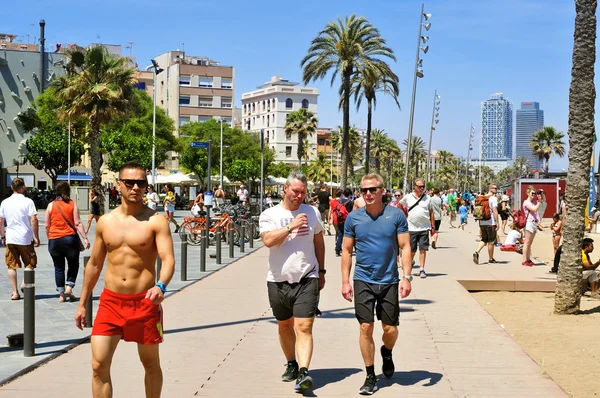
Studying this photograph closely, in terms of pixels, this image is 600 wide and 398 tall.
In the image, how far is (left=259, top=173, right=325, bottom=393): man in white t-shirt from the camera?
6.21m

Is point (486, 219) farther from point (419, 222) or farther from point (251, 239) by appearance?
point (251, 239)

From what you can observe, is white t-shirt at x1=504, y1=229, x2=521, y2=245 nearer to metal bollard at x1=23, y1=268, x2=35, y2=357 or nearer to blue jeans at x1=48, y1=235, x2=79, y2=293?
blue jeans at x1=48, y1=235, x2=79, y2=293

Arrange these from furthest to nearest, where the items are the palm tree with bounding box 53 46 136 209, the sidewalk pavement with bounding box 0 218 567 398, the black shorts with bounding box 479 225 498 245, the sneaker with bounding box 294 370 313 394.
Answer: the palm tree with bounding box 53 46 136 209 → the black shorts with bounding box 479 225 498 245 → the sidewalk pavement with bounding box 0 218 567 398 → the sneaker with bounding box 294 370 313 394

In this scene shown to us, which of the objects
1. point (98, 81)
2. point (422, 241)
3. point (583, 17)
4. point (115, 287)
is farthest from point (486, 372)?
point (98, 81)

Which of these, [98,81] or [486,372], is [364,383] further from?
[98,81]

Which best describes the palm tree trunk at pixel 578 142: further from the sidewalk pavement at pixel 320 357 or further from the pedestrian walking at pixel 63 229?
the pedestrian walking at pixel 63 229

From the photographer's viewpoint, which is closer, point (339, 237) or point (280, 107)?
point (339, 237)

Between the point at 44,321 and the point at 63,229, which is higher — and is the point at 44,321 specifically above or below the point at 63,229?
below

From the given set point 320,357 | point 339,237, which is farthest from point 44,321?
point 339,237

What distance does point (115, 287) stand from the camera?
16.2 feet

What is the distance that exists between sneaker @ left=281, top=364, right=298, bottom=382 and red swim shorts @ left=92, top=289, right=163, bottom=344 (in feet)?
6.10

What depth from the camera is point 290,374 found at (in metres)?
6.53

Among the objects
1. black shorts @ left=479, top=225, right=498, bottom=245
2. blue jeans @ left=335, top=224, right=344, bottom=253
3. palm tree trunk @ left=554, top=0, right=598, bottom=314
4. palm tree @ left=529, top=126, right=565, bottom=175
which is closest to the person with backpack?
black shorts @ left=479, top=225, right=498, bottom=245

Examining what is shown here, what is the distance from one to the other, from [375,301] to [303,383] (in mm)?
922
